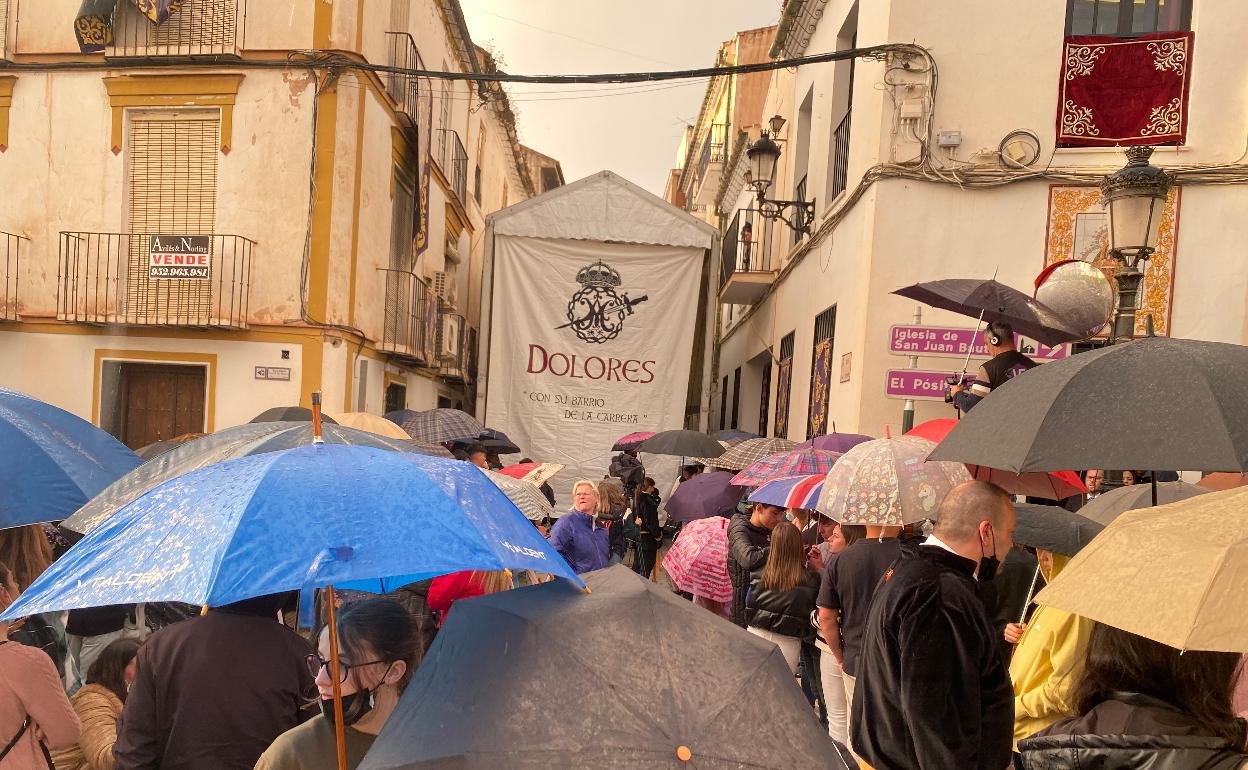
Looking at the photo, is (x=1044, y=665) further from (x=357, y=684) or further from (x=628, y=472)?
(x=628, y=472)

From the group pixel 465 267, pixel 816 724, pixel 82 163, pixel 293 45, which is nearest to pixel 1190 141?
pixel 816 724

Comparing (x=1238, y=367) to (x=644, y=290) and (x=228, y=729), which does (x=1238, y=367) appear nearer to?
(x=228, y=729)

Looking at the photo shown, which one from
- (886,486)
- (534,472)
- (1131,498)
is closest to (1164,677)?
(886,486)

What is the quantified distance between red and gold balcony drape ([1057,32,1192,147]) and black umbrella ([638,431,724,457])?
501 cm

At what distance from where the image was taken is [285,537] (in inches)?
90.4

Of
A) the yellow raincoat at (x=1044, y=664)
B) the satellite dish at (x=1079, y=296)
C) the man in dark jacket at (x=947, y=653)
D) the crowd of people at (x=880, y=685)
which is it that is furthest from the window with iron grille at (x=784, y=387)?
the man in dark jacket at (x=947, y=653)

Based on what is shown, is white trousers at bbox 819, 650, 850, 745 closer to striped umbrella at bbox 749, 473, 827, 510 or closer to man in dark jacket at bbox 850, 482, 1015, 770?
striped umbrella at bbox 749, 473, 827, 510

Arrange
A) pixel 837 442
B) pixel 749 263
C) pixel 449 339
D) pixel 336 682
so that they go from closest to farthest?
pixel 336 682 → pixel 837 442 → pixel 749 263 → pixel 449 339

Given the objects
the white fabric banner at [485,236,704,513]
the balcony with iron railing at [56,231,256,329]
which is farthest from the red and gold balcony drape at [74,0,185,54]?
the white fabric banner at [485,236,704,513]

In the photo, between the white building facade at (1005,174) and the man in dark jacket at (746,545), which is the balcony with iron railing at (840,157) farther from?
the man in dark jacket at (746,545)

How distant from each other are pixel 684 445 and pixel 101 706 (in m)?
8.73

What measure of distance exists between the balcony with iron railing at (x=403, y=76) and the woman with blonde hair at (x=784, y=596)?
12816mm

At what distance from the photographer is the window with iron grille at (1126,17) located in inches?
392

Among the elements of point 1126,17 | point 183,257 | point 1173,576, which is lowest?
point 1173,576
